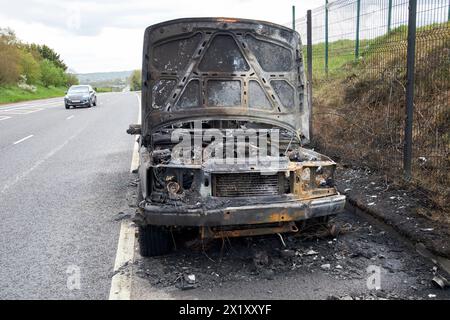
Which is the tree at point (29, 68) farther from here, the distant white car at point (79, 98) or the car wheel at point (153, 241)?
the car wheel at point (153, 241)

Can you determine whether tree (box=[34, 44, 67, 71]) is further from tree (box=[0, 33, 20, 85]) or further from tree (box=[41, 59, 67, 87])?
tree (box=[0, 33, 20, 85])

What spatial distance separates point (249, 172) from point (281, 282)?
0.97 m

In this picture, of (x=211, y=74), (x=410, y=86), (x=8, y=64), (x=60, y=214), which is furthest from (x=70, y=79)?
(x=410, y=86)

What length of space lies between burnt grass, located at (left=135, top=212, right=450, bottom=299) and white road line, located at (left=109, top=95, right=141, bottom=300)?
13 cm

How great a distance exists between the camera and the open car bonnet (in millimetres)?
5367

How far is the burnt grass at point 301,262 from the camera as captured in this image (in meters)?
3.89

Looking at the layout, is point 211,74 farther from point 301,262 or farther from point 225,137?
point 301,262

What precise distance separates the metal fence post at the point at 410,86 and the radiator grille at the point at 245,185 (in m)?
2.44

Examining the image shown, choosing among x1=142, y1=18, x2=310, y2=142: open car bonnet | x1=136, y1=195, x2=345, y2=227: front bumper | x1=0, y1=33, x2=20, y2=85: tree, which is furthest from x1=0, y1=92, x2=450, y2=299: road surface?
x1=0, y1=33, x2=20, y2=85: tree

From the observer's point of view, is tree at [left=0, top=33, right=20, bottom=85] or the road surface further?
tree at [left=0, top=33, right=20, bottom=85]

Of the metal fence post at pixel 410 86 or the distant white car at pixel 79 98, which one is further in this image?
the distant white car at pixel 79 98

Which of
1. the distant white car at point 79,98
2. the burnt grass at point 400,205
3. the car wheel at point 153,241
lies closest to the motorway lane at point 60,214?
the car wheel at point 153,241

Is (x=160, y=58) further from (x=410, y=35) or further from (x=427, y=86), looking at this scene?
(x=427, y=86)
